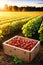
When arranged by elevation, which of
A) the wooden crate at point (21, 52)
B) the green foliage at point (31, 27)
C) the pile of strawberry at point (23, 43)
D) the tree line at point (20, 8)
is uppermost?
the tree line at point (20, 8)

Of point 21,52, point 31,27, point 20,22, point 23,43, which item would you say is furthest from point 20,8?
point 21,52

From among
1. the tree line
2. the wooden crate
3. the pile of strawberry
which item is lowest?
the wooden crate

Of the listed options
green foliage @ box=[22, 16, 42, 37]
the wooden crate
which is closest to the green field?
green foliage @ box=[22, 16, 42, 37]

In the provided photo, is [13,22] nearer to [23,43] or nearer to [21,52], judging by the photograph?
[23,43]

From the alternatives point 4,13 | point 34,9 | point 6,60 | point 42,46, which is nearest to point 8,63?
point 6,60

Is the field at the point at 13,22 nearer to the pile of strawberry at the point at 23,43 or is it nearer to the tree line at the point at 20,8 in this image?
the tree line at the point at 20,8

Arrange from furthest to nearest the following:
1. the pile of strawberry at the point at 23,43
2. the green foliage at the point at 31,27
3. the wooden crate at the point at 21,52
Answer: the green foliage at the point at 31,27, the pile of strawberry at the point at 23,43, the wooden crate at the point at 21,52

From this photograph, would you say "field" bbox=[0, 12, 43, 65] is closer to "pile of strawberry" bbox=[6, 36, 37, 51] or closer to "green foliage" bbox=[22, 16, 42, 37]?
"green foliage" bbox=[22, 16, 42, 37]

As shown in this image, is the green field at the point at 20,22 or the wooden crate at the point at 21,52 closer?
the wooden crate at the point at 21,52

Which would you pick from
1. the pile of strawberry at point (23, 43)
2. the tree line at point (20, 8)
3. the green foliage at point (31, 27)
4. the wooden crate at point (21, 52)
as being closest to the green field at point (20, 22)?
the green foliage at point (31, 27)

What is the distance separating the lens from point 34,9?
372 cm

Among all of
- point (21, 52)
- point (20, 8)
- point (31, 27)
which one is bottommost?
point (21, 52)

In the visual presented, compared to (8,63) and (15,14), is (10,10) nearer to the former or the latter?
(15,14)

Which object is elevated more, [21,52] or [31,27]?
[31,27]
